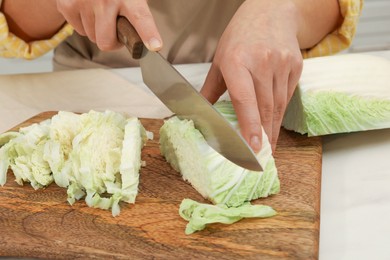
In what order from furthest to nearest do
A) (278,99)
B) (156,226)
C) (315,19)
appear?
(315,19) → (278,99) → (156,226)

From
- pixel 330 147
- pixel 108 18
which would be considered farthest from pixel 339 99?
pixel 108 18

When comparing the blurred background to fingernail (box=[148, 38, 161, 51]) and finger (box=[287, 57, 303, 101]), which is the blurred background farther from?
fingernail (box=[148, 38, 161, 51])

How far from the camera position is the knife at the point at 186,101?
1.33 m

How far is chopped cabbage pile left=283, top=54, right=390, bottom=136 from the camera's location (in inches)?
65.6

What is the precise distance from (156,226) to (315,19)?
0.99 metres

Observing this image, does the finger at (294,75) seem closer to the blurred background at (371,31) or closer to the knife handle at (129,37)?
the knife handle at (129,37)

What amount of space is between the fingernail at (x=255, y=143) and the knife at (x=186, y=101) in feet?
0.23

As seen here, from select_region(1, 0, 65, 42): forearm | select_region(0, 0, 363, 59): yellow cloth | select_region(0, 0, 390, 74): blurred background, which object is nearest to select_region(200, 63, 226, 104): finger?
select_region(0, 0, 363, 59): yellow cloth

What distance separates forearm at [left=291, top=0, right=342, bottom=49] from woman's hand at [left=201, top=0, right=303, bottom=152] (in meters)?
0.21

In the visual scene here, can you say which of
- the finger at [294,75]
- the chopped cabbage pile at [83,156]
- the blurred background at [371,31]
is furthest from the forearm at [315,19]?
the blurred background at [371,31]

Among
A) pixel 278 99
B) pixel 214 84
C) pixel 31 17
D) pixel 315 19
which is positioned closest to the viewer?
pixel 278 99

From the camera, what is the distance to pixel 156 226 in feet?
4.31

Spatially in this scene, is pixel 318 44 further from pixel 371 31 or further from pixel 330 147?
pixel 371 31

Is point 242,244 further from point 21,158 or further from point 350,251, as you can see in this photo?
point 21,158
